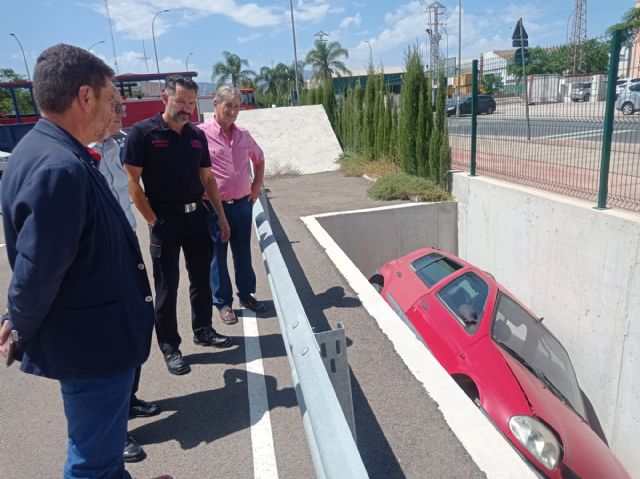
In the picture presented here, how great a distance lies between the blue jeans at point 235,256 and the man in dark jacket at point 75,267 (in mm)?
2268

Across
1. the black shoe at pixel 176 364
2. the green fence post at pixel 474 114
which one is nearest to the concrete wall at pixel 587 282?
the green fence post at pixel 474 114

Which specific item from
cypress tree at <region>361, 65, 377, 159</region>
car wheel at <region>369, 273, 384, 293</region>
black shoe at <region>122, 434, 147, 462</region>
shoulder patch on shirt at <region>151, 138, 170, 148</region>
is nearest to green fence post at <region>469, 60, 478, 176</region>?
car wheel at <region>369, 273, 384, 293</region>

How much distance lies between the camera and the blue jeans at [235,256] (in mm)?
4402

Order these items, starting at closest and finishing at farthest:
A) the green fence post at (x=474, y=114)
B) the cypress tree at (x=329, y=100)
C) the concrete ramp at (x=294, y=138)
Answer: the green fence post at (x=474, y=114), the concrete ramp at (x=294, y=138), the cypress tree at (x=329, y=100)

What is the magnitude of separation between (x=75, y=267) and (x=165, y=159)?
172cm

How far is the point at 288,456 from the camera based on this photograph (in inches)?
107

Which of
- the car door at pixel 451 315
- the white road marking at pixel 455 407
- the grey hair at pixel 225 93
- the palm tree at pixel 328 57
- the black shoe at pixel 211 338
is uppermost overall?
the palm tree at pixel 328 57

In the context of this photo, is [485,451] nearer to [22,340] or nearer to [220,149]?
[22,340]

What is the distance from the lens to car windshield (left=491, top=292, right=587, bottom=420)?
423cm

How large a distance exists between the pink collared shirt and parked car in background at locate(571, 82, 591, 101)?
471 centimetres

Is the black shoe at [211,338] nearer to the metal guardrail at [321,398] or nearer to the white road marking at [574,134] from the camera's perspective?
the metal guardrail at [321,398]

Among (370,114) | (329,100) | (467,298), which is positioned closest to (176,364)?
(467,298)

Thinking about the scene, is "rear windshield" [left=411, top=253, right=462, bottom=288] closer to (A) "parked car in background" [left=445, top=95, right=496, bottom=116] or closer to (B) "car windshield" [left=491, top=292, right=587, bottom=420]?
(B) "car windshield" [left=491, top=292, right=587, bottom=420]

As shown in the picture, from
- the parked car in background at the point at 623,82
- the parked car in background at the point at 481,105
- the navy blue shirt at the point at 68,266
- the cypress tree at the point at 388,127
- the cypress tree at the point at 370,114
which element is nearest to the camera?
the navy blue shirt at the point at 68,266
